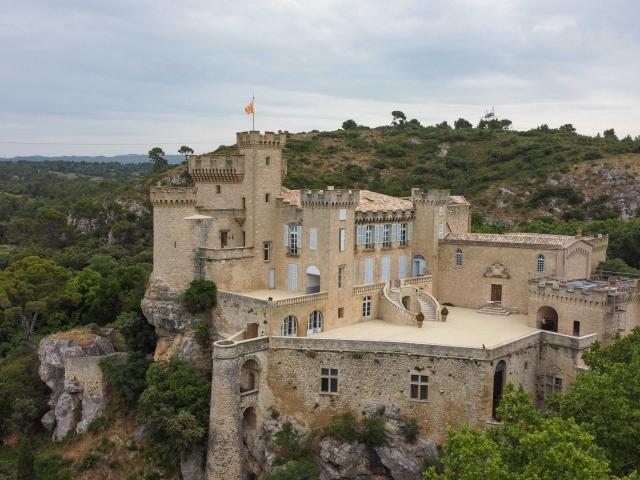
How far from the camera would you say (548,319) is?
131ft

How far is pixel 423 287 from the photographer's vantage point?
44062mm

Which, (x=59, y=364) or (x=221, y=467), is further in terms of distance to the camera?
(x=59, y=364)

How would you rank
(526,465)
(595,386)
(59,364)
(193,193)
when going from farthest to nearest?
(59,364) → (193,193) → (595,386) → (526,465)

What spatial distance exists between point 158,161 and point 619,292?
9270 centimetres

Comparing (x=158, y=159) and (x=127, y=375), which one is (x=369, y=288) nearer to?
(x=127, y=375)

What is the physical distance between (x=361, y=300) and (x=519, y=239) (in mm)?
11425

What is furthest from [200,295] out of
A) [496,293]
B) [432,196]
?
[496,293]

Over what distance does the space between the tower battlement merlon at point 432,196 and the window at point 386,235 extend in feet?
11.4

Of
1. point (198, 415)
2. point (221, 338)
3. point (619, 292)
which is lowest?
point (198, 415)

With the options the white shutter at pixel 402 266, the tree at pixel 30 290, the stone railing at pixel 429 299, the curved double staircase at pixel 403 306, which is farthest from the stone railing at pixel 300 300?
the tree at pixel 30 290

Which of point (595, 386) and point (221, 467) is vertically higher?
point (595, 386)

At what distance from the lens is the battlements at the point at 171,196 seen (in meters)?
39.0

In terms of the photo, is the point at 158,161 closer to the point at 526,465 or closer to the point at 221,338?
the point at 221,338

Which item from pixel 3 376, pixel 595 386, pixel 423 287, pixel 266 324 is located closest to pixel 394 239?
pixel 423 287
